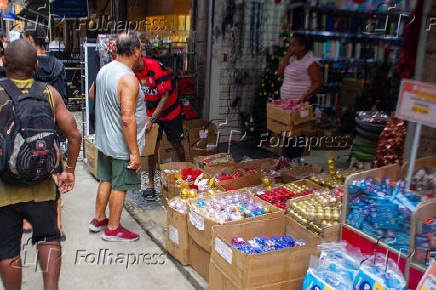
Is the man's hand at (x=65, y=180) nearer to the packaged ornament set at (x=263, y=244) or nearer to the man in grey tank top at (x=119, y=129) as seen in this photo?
the man in grey tank top at (x=119, y=129)

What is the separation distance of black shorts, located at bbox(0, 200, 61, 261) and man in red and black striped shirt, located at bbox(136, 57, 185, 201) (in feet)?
7.56

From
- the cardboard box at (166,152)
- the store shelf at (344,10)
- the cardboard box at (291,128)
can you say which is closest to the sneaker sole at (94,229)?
the cardboard box at (166,152)

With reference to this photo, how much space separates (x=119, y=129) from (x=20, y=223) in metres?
1.43

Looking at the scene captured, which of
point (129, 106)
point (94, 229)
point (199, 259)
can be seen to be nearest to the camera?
point (199, 259)

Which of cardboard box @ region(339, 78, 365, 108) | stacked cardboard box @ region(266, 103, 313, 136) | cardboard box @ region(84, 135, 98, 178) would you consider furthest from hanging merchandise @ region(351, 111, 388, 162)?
cardboard box @ region(339, 78, 365, 108)

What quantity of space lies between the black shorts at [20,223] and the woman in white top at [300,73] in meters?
3.77

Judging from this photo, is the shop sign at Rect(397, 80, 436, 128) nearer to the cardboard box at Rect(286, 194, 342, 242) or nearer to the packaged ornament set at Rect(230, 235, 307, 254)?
the cardboard box at Rect(286, 194, 342, 242)

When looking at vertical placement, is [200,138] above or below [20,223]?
below

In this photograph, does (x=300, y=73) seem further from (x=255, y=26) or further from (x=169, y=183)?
(x=169, y=183)

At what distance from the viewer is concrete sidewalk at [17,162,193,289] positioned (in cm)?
354

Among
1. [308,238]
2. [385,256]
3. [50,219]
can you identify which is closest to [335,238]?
[308,238]

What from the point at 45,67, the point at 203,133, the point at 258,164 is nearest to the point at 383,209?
the point at 258,164

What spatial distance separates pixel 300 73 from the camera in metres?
5.84

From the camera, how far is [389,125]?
4176 mm
